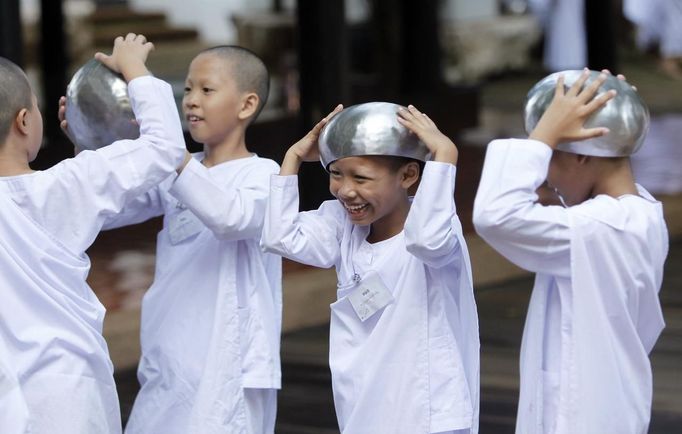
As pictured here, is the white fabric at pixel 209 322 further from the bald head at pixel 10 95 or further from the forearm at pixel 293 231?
the bald head at pixel 10 95

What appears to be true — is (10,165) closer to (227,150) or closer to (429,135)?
(227,150)

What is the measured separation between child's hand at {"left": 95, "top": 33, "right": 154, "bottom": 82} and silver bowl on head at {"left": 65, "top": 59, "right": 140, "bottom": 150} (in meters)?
0.02

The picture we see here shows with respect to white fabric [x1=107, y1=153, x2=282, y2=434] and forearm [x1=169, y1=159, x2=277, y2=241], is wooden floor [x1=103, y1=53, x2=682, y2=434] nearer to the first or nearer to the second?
white fabric [x1=107, y1=153, x2=282, y2=434]

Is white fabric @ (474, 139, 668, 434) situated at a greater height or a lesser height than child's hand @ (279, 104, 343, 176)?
lesser

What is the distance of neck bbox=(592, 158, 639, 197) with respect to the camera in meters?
3.37

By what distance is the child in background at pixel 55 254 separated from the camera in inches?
141

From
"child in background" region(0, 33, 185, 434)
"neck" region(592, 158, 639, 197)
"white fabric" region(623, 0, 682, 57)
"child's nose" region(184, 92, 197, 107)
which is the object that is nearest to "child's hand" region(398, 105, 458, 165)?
"neck" region(592, 158, 639, 197)

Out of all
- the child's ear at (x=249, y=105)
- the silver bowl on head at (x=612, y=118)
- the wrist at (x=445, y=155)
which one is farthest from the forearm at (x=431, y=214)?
the child's ear at (x=249, y=105)

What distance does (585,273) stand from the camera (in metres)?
3.27

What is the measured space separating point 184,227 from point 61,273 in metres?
0.69

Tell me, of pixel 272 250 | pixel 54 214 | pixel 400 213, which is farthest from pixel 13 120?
pixel 400 213

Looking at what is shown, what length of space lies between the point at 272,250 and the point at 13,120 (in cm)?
72

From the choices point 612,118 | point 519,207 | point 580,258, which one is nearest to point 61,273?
point 519,207

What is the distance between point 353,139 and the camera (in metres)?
3.57
